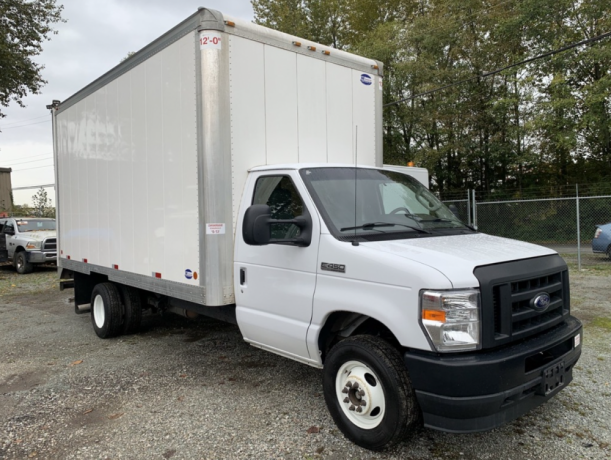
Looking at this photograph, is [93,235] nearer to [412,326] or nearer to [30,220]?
[412,326]

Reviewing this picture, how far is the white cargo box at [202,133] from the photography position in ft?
14.4

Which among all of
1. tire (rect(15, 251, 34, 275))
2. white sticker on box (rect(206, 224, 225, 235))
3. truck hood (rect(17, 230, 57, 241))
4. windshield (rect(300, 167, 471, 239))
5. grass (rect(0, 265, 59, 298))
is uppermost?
windshield (rect(300, 167, 471, 239))

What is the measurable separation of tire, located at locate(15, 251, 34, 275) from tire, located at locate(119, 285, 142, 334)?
1024 centimetres

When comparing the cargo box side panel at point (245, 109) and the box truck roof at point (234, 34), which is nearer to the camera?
the box truck roof at point (234, 34)

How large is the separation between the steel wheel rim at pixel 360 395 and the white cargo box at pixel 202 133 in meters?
1.47

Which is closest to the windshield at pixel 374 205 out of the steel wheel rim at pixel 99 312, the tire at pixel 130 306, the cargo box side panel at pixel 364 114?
the cargo box side panel at pixel 364 114

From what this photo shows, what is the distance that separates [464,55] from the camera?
65.5 feet

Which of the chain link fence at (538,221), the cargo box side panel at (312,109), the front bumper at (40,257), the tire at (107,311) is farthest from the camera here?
→ the chain link fence at (538,221)

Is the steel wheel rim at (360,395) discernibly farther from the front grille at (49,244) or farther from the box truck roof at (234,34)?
the front grille at (49,244)

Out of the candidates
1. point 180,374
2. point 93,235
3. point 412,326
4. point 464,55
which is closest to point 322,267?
point 412,326

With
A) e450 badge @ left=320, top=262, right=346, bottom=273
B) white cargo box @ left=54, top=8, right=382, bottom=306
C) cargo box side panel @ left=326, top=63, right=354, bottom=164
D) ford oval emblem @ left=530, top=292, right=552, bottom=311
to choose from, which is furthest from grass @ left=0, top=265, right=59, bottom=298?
ford oval emblem @ left=530, top=292, right=552, bottom=311

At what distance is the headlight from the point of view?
293cm

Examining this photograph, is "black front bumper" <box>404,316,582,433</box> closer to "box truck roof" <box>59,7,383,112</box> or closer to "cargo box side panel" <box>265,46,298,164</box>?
"cargo box side panel" <box>265,46,298,164</box>

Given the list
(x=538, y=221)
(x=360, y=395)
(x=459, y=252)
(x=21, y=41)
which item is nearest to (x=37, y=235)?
(x=21, y=41)
